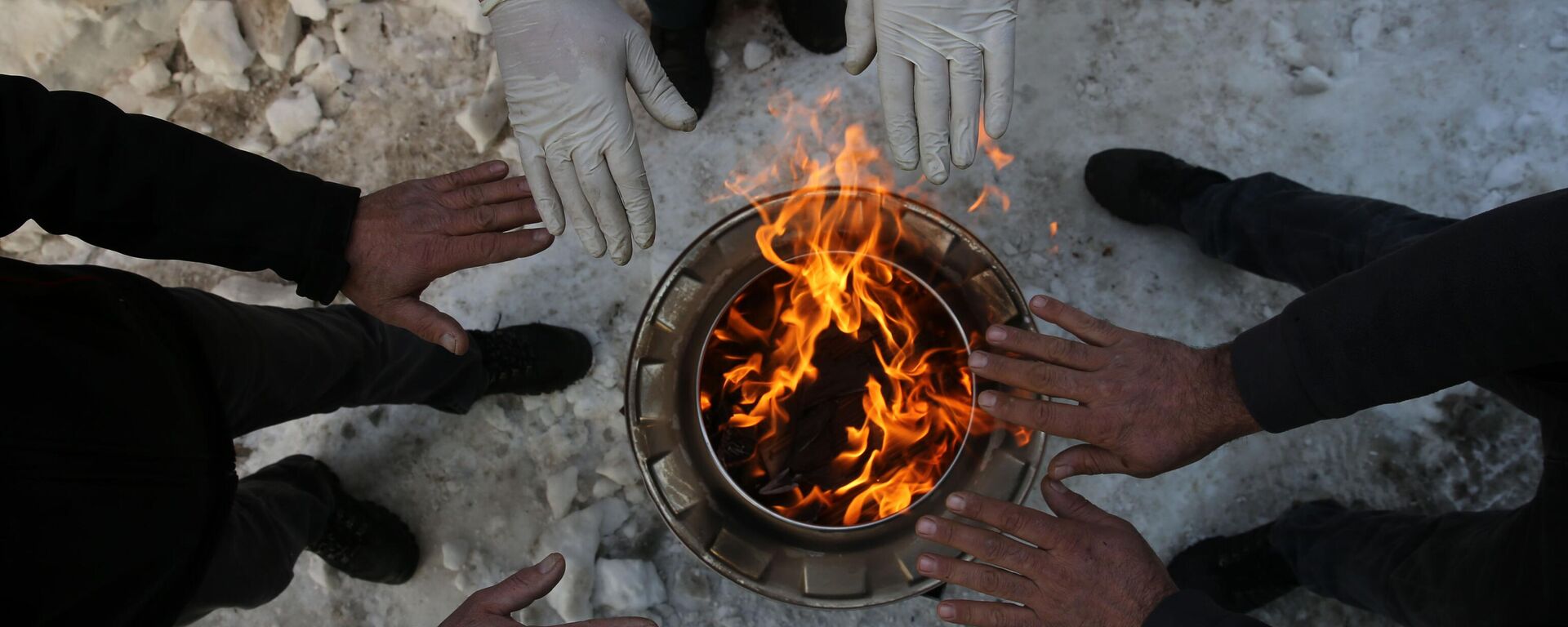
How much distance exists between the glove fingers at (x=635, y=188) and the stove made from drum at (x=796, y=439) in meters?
0.14

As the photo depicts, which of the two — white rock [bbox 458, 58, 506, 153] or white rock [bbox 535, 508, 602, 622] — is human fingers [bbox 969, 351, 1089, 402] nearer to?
white rock [bbox 535, 508, 602, 622]

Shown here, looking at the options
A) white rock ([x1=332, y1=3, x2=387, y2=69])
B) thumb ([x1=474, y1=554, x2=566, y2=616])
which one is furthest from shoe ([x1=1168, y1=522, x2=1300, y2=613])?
white rock ([x1=332, y1=3, x2=387, y2=69])

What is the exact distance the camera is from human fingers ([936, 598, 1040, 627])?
1619mm

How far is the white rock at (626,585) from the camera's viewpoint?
2367mm

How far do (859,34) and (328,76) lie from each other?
6.38 feet

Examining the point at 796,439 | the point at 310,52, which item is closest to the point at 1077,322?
the point at 796,439

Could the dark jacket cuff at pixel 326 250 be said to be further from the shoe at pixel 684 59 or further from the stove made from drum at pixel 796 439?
the shoe at pixel 684 59

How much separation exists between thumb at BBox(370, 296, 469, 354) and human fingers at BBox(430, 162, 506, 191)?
0.26 meters

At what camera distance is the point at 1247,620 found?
1.44 m

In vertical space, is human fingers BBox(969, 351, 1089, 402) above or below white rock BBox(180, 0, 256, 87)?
below

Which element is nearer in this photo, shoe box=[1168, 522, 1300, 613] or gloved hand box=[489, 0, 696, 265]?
gloved hand box=[489, 0, 696, 265]

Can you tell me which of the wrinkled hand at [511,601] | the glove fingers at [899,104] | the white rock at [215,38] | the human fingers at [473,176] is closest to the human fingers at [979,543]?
the wrinkled hand at [511,601]

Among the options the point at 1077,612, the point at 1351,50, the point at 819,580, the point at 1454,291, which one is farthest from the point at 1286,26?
the point at 819,580

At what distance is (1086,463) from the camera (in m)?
1.68
